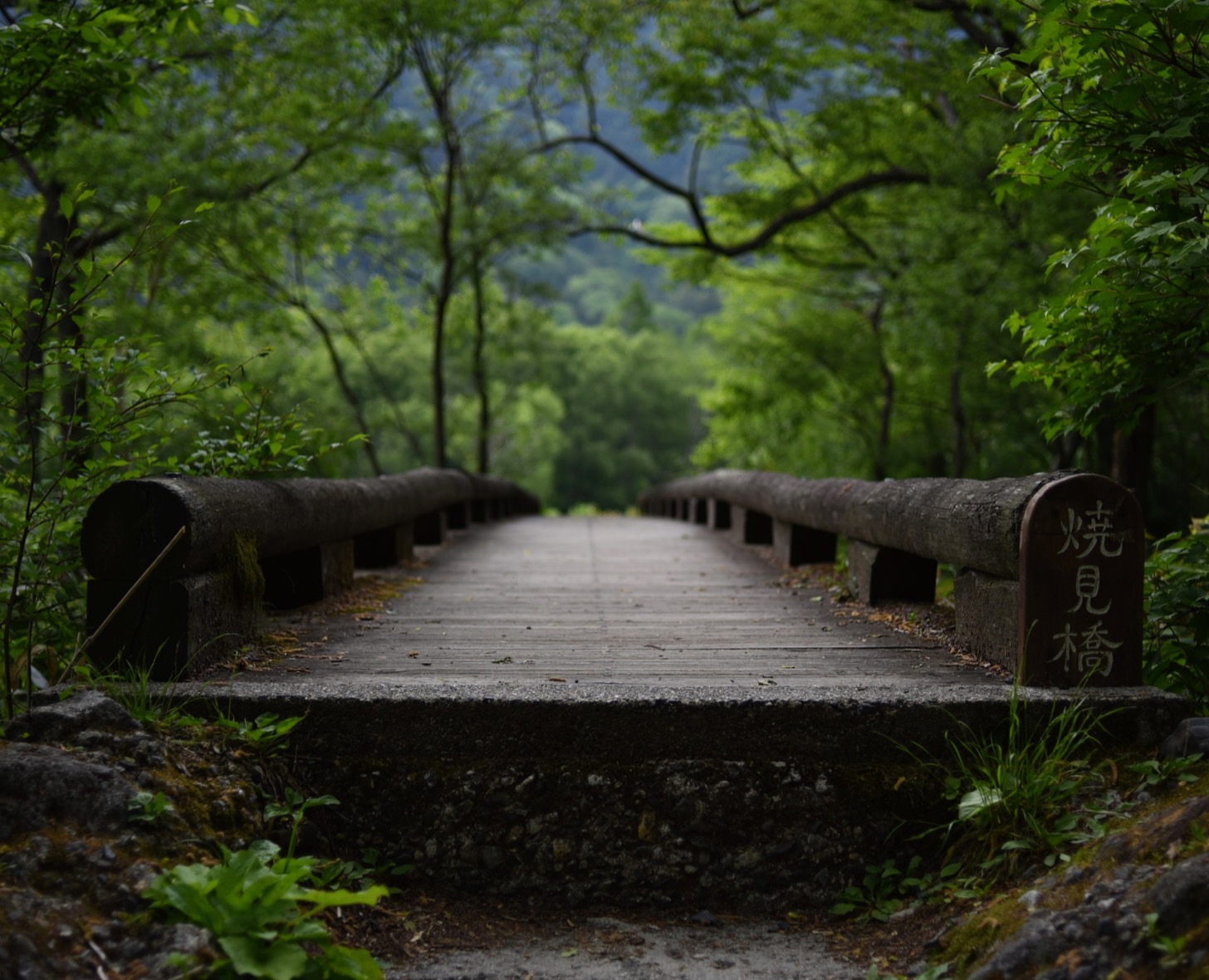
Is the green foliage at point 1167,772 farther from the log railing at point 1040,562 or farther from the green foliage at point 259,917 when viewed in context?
the green foliage at point 259,917

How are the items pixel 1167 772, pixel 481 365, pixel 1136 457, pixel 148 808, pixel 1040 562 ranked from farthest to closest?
pixel 481 365 < pixel 1136 457 < pixel 1040 562 < pixel 1167 772 < pixel 148 808

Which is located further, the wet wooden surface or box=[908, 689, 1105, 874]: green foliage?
the wet wooden surface

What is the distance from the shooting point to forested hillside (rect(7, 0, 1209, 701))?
3.39 metres

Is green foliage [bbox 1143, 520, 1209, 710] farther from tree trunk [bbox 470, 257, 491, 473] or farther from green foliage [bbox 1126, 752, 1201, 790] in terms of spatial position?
tree trunk [bbox 470, 257, 491, 473]

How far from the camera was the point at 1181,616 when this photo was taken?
12.5ft

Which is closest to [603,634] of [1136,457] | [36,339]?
[36,339]

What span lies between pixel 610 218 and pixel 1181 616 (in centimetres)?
1563

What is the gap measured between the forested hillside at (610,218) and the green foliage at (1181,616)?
0.30 feet

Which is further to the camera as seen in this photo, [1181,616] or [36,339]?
[1181,616]

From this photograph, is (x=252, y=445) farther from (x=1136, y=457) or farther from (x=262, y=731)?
(x=1136, y=457)

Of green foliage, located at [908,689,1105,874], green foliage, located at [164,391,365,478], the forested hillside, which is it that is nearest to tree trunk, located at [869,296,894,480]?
the forested hillside

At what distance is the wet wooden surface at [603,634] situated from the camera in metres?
3.69

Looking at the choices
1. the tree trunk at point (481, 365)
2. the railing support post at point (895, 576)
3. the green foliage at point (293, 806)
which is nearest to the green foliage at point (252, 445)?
the green foliage at point (293, 806)

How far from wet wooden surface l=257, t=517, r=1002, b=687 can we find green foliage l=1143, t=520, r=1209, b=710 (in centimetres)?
81
